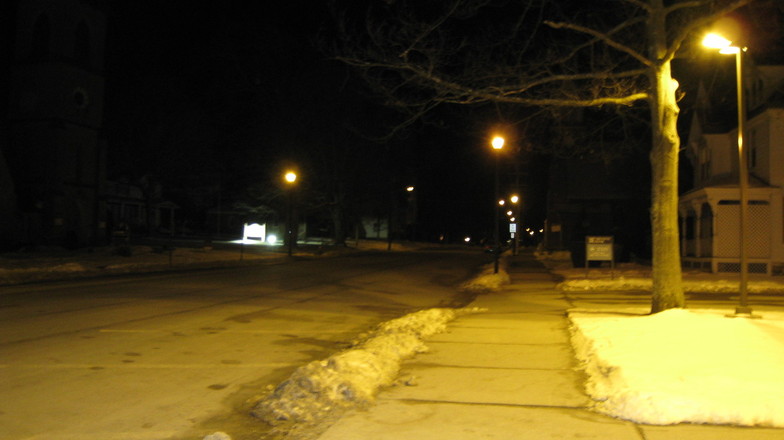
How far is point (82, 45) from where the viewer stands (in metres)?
40.8

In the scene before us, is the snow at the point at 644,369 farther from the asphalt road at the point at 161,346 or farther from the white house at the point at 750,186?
the white house at the point at 750,186

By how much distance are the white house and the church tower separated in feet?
109

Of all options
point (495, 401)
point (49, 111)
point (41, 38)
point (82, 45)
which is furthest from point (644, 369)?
point (82, 45)

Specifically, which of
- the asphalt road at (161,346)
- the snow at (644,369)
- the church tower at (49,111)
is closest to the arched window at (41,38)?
the church tower at (49,111)

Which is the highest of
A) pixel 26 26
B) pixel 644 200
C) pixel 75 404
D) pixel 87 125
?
pixel 26 26

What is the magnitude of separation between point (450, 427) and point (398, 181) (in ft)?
176

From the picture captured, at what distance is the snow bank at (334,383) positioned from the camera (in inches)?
265

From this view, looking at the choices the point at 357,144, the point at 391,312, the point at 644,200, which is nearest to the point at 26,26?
the point at 357,144

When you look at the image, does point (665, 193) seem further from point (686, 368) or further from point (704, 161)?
point (704, 161)

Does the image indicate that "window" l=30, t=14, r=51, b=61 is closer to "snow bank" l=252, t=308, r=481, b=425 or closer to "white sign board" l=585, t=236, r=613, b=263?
"white sign board" l=585, t=236, r=613, b=263

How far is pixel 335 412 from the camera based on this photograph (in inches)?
261

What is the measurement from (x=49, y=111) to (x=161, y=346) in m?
33.7

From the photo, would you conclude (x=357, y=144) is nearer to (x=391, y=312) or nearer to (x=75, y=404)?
(x=391, y=312)

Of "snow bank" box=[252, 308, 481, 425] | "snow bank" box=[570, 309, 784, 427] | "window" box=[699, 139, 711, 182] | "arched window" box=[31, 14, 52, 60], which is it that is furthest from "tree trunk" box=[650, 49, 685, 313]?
"arched window" box=[31, 14, 52, 60]
